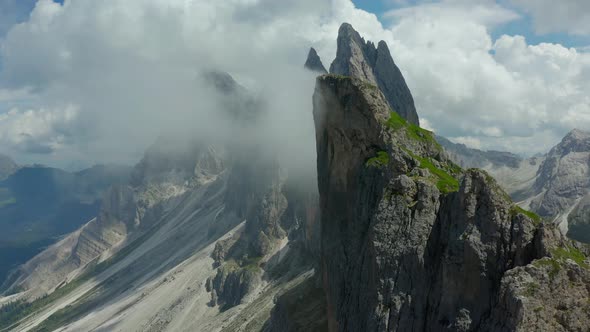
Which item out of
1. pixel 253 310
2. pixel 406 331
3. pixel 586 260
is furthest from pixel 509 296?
pixel 253 310

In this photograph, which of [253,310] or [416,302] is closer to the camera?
[416,302]

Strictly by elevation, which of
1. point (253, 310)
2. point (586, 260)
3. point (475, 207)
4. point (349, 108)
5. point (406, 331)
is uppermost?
point (349, 108)

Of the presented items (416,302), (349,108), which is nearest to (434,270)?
(416,302)

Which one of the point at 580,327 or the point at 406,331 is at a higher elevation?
the point at 580,327

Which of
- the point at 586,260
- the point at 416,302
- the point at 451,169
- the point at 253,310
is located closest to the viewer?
the point at 586,260

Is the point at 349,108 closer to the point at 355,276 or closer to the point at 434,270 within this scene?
the point at 355,276

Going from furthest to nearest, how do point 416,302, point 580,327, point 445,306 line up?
point 416,302
point 445,306
point 580,327
